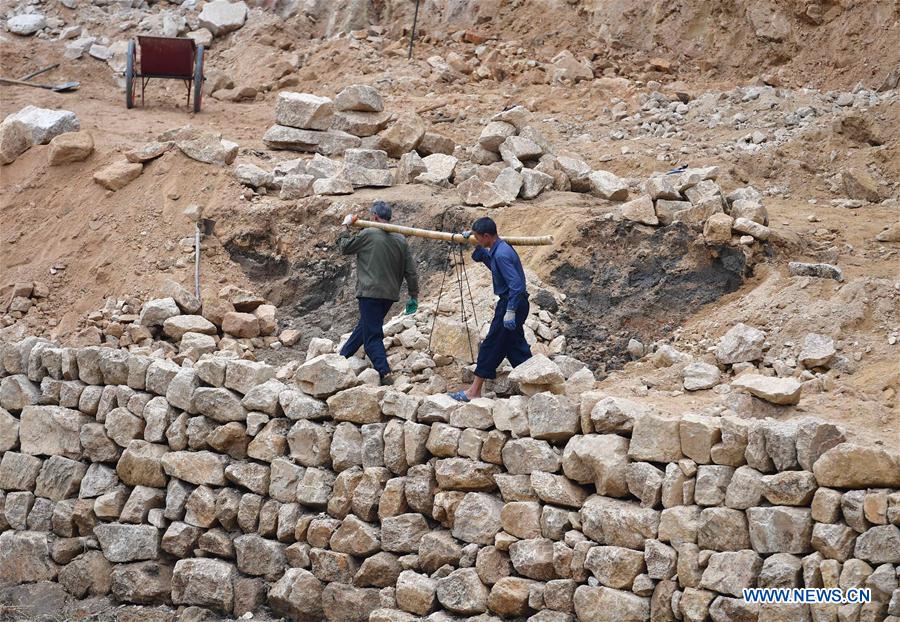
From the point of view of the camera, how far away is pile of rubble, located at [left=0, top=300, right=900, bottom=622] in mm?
6969

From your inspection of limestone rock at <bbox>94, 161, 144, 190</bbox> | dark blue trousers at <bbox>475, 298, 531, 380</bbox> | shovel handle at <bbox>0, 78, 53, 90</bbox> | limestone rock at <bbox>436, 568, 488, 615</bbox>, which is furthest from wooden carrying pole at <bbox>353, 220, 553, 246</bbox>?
shovel handle at <bbox>0, 78, 53, 90</bbox>

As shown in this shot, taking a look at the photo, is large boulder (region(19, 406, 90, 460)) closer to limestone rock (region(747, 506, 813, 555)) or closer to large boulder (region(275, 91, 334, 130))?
large boulder (region(275, 91, 334, 130))

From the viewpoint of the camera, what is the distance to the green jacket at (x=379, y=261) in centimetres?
934

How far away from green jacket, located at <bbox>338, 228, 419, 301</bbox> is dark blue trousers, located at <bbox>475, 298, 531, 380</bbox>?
1.03m

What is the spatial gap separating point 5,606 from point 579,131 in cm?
843

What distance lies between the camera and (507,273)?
8617 millimetres

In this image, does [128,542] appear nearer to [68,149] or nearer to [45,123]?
[68,149]

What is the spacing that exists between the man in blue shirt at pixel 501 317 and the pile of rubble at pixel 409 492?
0.24m

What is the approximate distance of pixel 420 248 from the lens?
1123cm

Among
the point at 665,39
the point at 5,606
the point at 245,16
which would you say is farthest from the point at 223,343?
the point at 245,16

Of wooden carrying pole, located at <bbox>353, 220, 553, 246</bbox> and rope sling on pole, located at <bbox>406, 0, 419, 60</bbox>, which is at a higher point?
wooden carrying pole, located at <bbox>353, 220, 553, 246</bbox>

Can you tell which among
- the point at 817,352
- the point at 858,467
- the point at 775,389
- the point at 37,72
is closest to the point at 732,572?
the point at 858,467

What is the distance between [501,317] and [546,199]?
10.2ft

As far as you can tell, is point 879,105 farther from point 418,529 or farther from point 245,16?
point 245,16
